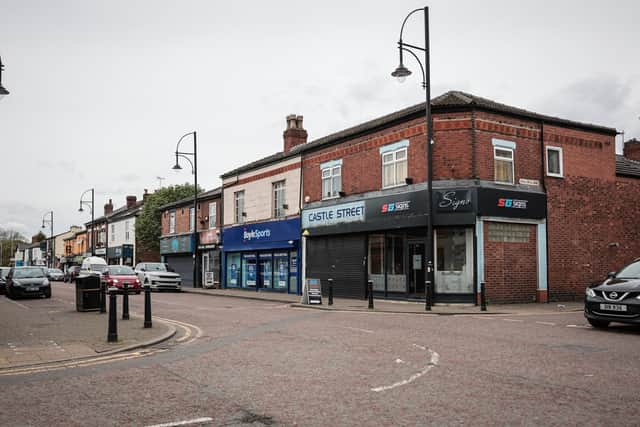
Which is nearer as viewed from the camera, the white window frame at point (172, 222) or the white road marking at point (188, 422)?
the white road marking at point (188, 422)

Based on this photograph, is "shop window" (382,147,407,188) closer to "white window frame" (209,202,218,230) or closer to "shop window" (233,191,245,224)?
"shop window" (233,191,245,224)

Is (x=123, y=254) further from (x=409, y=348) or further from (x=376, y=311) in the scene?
(x=409, y=348)

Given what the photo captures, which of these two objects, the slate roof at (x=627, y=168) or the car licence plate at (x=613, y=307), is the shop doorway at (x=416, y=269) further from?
the slate roof at (x=627, y=168)

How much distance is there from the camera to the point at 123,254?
58219 mm

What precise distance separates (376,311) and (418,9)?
9.98 metres

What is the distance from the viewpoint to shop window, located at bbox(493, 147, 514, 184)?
2148 cm

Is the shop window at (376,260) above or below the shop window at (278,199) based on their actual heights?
below

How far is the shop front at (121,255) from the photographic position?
2290 inches

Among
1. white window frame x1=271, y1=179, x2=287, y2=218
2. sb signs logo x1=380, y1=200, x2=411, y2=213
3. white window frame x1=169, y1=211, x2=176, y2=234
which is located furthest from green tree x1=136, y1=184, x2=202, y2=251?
sb signs logo x1=380, y1=200, x2=411, y2=213

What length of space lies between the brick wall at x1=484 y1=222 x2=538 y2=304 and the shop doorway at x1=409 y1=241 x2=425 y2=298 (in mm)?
2457

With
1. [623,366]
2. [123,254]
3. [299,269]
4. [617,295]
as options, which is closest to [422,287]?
[299,269]

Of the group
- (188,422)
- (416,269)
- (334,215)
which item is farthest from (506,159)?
(188,422)

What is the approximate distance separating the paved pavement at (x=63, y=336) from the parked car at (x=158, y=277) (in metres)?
16.5

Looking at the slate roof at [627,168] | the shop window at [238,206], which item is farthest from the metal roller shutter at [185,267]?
the slate roof at [627,168]
